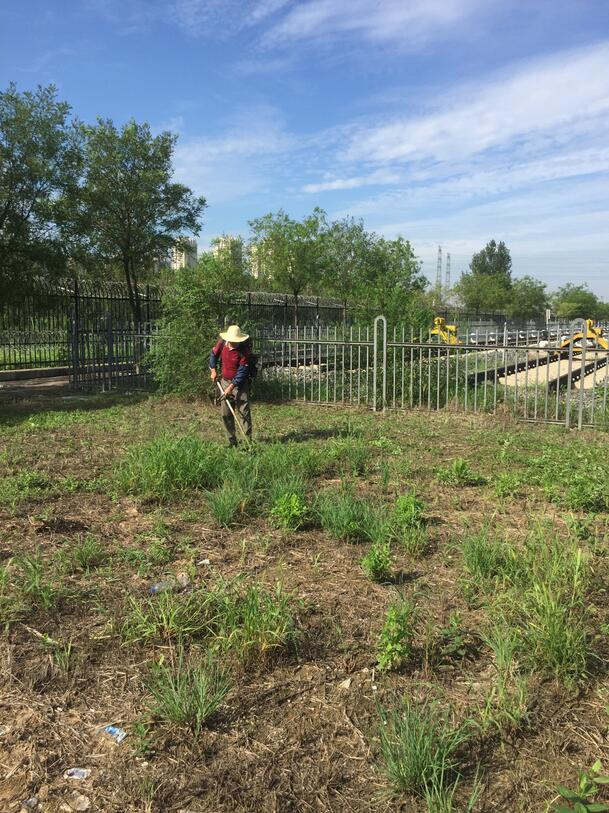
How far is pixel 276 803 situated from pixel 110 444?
6665mm

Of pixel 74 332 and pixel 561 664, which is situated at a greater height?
pixel 74 332

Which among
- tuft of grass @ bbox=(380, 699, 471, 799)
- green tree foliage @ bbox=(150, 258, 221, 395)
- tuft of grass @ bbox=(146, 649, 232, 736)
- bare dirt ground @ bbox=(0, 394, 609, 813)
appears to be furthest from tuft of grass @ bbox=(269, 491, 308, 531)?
green tree foliage @ bbox=(150, 258, 221, 395)

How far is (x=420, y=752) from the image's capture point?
7.97 ft

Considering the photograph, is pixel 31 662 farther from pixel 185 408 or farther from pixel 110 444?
pixel 185 408

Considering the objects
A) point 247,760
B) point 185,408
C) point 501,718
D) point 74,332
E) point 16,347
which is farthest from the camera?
point 16,347

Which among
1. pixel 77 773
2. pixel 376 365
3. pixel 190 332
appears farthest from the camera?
pixel 190 332

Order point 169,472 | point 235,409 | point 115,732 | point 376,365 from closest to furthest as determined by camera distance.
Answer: point 115,732 < point 169,472 < point 235,409 < point 376,365

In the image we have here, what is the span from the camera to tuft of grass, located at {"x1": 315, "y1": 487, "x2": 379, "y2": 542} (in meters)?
4.89

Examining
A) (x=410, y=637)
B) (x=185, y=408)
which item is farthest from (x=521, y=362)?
(x=410, y=637)

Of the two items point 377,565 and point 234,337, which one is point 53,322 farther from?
point 377,565

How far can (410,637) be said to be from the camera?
134 inches

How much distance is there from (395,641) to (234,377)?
5408 millimetres

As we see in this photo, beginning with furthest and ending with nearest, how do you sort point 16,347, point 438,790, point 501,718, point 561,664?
1. point 16,347
2. point 561,664
3. point 501,718
4. point 438,790

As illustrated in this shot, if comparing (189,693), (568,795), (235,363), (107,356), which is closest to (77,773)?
(189,693)
